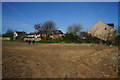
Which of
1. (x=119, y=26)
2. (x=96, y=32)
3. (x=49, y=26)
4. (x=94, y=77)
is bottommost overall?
(x=94, y=77)

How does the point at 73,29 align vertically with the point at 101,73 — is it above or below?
above

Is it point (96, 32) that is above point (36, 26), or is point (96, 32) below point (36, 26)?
below

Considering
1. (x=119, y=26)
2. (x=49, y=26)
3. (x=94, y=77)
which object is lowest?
(x=94, y=77)

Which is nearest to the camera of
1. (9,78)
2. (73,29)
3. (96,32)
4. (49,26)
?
(9,78)

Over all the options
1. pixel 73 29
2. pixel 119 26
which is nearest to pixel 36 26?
pixel 73 29

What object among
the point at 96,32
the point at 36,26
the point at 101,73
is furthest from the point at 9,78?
the point at 36,26

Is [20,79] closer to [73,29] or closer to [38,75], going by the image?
[38,75]

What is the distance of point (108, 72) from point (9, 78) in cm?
340

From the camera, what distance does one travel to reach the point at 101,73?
3.50 m

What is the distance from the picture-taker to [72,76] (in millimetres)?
3127

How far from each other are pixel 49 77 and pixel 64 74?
0.55 metres

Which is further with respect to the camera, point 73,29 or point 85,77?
point 73,29

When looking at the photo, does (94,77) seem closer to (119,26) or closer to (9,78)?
(119,26)

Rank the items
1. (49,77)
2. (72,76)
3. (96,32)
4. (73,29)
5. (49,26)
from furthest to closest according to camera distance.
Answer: (49,26)
(73,29)
(96,32)
(72,76)
(49,77)
